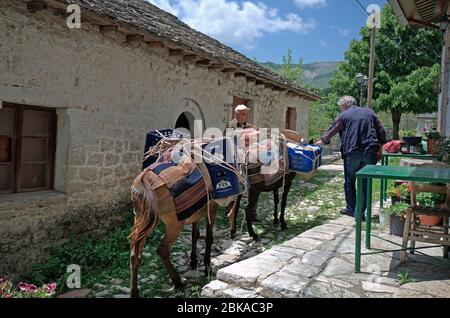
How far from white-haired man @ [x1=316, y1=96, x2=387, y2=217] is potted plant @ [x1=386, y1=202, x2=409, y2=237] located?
908mm

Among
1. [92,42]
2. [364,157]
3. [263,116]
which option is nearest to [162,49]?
[92,42]

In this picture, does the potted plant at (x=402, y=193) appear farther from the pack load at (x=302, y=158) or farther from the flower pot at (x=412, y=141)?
the flower pot at (x=412, y=141)

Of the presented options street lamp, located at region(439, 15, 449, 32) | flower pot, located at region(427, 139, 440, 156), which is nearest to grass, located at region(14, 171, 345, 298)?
flower pot, located at region(427, 139, 440, 156)

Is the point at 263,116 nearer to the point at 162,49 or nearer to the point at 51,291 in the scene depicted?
the point at 162,49

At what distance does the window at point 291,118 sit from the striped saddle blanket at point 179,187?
389 inches

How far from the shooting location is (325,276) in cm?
314

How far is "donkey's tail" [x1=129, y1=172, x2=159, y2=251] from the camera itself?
3.33 metres

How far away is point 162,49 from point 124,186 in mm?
2573

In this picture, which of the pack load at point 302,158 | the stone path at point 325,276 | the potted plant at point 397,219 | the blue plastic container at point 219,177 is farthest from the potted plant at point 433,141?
the blue plastic container at point 219,177

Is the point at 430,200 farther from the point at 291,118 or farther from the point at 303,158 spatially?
the point at 291,118

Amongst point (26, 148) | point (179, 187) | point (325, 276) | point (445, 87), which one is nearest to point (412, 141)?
point (445, 87)

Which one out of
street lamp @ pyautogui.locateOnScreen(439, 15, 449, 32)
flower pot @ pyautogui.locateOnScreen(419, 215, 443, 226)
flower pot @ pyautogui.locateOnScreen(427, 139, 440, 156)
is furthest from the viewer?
street lamp @ pyautogui.locateOnScreen(439, 15, 449, 32)

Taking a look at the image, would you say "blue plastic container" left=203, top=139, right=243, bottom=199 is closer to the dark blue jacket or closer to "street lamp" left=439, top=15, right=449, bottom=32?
the dark blue jacket

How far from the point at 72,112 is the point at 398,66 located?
71.3 feet
